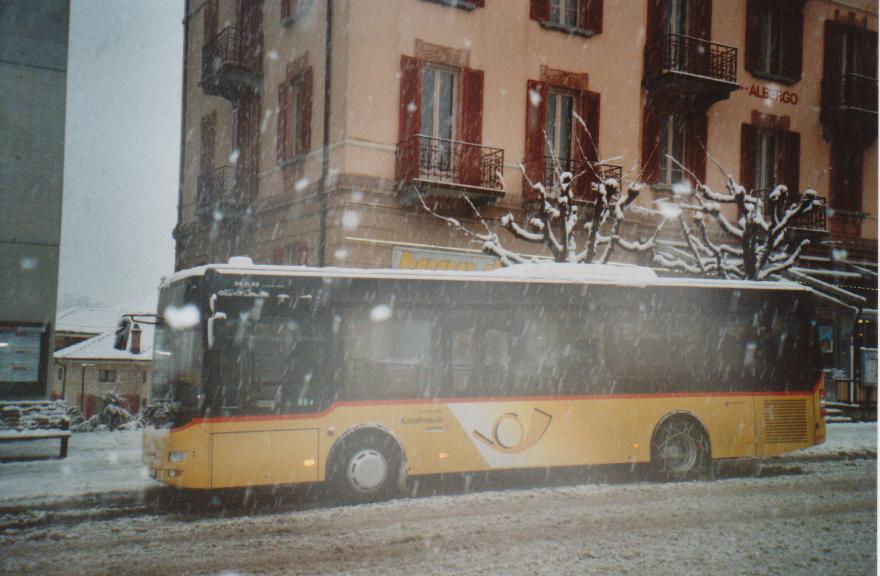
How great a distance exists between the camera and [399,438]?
9242 mm

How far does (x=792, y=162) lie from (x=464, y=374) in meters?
9.93

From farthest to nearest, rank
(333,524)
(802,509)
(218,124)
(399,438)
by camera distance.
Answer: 1. (218,124)
2. (399,438)
3. (802,509)
4. (333,524)

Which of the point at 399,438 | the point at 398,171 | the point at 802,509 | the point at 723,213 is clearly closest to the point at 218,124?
the point at 398,171

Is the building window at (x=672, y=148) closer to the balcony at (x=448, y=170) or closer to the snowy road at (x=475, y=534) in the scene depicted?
the balcony at (x=448, y=170)

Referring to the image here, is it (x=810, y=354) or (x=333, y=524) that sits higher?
(x=810, y=354)

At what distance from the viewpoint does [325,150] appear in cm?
1512

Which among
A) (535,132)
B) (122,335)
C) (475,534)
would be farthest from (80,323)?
(535,132)

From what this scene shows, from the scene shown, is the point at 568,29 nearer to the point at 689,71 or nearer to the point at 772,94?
the point at 689,71

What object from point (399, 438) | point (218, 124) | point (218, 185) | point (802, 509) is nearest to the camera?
point (802, 509)

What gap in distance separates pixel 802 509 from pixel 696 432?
224 centimetres

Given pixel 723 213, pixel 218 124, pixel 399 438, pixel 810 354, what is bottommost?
pixel 399 438

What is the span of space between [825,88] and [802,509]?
32.1ft

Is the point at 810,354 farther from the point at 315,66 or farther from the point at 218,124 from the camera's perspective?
the point at 218,124

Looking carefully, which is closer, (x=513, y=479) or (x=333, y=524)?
(x=333, y=524)
